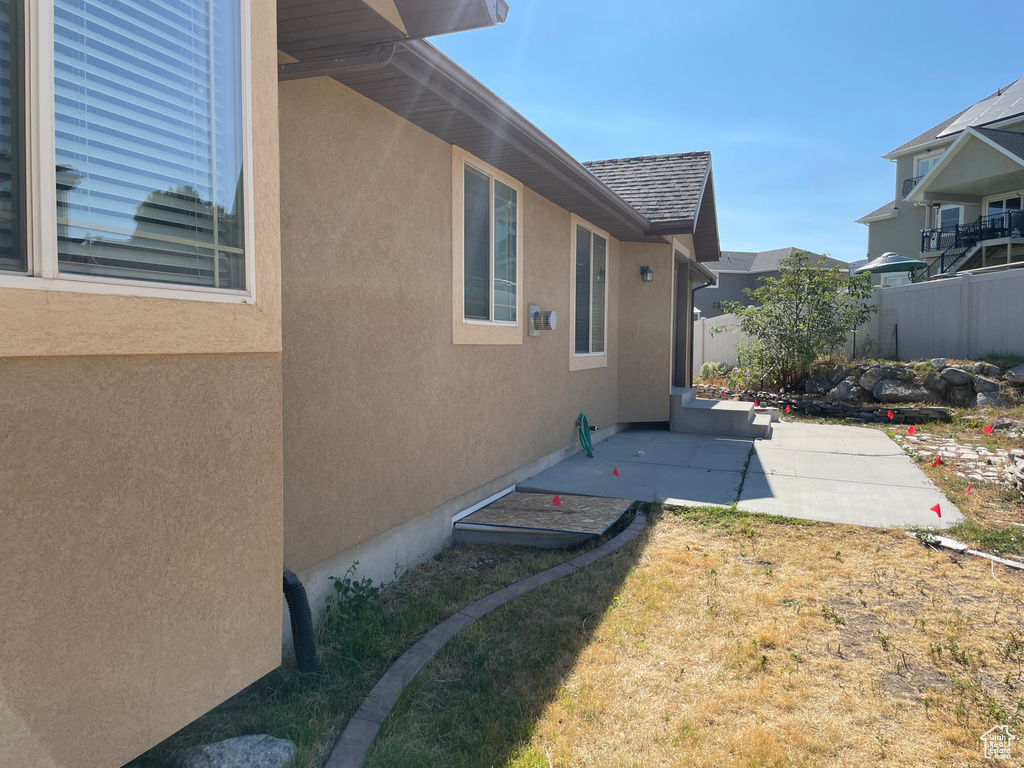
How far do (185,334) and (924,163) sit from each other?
33131 millimetres

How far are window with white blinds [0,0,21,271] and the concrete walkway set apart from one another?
219 inches

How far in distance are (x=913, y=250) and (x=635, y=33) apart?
79.4ft

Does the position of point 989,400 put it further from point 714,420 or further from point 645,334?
point 645,334

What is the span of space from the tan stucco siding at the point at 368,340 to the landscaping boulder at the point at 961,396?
10614 millimetres

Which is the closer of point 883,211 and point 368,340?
Result: point 368,340

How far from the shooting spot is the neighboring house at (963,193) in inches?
893

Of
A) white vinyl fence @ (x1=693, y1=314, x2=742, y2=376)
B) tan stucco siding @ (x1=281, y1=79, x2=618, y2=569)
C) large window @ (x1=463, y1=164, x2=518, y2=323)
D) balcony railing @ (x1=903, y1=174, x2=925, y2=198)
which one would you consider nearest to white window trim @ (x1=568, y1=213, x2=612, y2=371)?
large window @ (x1=463, y1=164, x2=518, y2=323)

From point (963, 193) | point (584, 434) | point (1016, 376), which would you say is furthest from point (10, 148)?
point (963, 193)

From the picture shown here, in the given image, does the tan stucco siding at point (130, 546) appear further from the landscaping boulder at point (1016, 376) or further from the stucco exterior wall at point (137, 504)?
the landscaping boulder at point (1016, 376)

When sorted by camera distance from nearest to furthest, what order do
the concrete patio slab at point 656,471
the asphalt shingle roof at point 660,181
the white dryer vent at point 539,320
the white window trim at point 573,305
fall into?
1. the concrete patio slab at point 656,471
2. the white dryer vent at point 539,320
3. the white window trim at point 573,305
4. the asphalt shingle roof at point 660,181

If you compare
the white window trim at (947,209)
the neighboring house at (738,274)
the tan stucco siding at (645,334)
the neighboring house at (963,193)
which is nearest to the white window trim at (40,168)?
the tan stucco siding at (645,334)

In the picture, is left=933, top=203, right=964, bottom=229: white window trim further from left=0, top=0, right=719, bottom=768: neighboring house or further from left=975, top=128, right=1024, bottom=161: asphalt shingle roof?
left=0, top=0, right=719, bottom=768: neighboring house

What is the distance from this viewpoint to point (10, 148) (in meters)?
1.76

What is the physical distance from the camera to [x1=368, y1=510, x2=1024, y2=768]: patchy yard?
2838 millimetres
